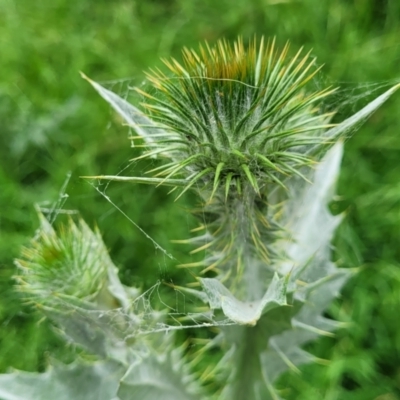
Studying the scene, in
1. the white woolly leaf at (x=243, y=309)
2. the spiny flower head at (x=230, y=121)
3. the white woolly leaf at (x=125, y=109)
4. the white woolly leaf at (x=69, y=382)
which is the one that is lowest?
the white woolly leaf at (x=69, y=382)

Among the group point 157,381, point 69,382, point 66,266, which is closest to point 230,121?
point 66,266

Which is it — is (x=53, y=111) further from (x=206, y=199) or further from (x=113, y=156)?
(x=206, y=199)

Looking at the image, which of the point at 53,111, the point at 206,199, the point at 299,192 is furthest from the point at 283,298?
the point at 53,111

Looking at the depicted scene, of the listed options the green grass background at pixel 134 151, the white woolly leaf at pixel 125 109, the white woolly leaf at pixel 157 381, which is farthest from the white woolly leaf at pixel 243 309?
the green grass background at pixel 134 151

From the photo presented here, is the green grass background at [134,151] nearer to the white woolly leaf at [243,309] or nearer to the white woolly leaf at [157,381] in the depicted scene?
the white woolly leaf at [157,381]

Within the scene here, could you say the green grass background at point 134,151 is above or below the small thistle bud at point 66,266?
above

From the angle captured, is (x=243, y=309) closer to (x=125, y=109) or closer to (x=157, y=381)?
(x=157, y=381)
